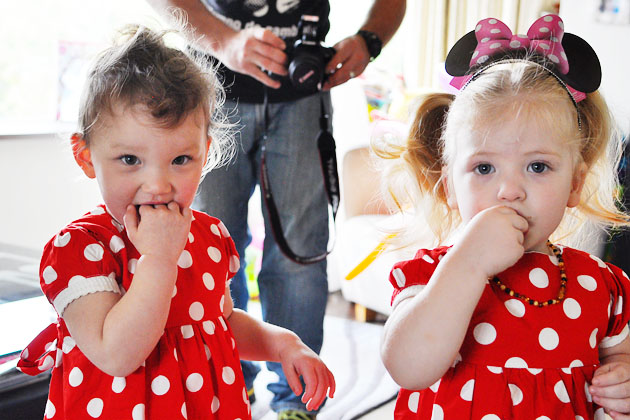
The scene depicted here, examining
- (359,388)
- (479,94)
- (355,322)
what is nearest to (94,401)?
(479,94)

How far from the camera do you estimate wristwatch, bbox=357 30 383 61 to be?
1472 mm

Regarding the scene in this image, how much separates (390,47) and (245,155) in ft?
9.18

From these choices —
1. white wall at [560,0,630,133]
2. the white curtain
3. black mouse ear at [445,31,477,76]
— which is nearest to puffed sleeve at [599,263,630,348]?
black mouse ear at [445,31,477,76]

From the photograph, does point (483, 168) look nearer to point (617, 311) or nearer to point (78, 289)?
point (617, 311)

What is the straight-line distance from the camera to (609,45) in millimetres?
2818

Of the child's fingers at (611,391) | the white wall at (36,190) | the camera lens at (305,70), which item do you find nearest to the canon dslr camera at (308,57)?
the camera lens at (305,70)

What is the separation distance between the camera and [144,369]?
0.86 m

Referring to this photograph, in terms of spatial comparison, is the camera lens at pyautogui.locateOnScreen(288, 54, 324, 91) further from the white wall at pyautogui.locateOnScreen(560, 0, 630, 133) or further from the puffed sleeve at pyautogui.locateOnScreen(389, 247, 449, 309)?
the white wall at pyautogui.locateOnScreen(560, 0, 630, 133)

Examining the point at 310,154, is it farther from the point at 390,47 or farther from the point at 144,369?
the point at 390,47

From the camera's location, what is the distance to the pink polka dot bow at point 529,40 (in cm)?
96

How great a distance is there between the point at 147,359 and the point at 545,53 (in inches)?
28.0

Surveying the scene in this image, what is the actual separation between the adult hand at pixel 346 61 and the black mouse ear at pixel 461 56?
40 centimetres

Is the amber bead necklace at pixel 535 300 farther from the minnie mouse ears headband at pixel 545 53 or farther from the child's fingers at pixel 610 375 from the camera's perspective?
the minnie mouse ears headband at pixel 545 53

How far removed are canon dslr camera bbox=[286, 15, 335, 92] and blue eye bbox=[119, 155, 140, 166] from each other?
1.71ft
